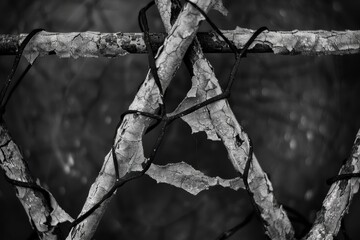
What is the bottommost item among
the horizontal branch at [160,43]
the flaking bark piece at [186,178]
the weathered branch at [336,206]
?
the weathered branch at [336,206]

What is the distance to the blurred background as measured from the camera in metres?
0.52

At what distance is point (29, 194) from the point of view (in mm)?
465

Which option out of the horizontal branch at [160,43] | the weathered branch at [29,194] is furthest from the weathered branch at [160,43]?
the weathered branch at [29,194]

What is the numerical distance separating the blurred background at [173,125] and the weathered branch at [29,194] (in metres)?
0.05

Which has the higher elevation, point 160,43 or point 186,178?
point 160,43

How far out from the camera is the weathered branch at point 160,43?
0.44 meters

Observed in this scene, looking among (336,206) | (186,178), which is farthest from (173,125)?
(336,206)

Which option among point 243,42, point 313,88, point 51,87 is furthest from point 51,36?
point 313,88

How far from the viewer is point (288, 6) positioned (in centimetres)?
52

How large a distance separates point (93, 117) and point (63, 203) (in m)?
0.12

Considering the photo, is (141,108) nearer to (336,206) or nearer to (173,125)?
(173,125)

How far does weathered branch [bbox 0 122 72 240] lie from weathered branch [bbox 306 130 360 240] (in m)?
0.28

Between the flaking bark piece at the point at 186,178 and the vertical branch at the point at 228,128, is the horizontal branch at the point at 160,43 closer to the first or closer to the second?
the vertical branch at the point at 228,128

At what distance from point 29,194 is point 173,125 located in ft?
0.61
